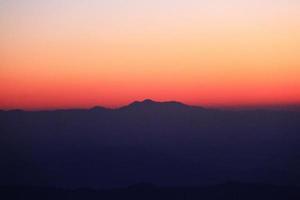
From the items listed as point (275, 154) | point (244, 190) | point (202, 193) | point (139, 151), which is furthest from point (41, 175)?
point (275, 154)

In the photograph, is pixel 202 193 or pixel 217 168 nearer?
pixel 202 193

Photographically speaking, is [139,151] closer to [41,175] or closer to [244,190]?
[41,175]

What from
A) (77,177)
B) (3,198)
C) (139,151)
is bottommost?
(3,198)

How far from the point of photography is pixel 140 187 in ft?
49.8

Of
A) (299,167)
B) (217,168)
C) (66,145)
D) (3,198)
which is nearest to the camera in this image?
(3,198)

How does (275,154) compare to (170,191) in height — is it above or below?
above

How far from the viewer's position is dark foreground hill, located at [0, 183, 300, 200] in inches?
541

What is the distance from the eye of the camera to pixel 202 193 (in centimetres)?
1439

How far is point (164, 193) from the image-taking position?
1467cm

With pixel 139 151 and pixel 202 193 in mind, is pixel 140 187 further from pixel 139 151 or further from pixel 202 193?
pixel 139 151

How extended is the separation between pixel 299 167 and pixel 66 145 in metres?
7.61

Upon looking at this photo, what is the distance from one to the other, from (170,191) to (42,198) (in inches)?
136

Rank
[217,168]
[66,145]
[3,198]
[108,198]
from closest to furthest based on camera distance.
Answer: [3,198], [108,198], [217,168], [66,145]

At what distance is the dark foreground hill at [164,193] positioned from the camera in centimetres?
1373
